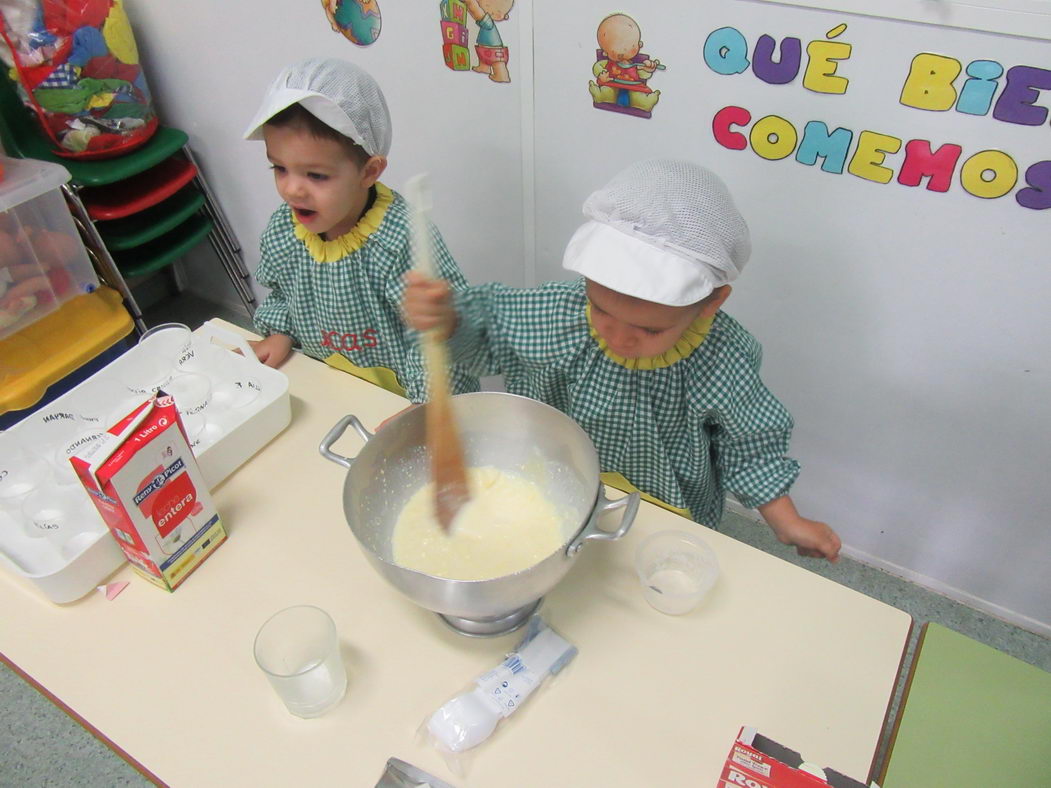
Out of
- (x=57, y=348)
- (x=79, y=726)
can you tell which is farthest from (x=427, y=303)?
(x=57, y=348)

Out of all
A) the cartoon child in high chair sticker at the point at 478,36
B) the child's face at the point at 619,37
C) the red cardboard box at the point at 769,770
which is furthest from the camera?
the cartoon child in high chair sticker at the point at 478,36

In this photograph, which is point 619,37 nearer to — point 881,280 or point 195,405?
point 881,280

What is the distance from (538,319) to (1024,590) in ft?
4.21

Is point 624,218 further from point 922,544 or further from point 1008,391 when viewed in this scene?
point 922,544

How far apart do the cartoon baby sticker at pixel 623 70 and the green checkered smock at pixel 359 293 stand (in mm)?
417

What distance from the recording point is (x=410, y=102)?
1628mm

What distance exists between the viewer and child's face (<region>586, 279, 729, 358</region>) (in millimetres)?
886

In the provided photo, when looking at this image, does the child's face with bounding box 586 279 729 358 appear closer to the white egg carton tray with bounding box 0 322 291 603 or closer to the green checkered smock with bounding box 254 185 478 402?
the green checkered smock with bounding box 254 185 478 402

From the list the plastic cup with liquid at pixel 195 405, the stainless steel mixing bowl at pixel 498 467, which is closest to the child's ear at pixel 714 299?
the stainless steel mixing bowl at pixel 498 467

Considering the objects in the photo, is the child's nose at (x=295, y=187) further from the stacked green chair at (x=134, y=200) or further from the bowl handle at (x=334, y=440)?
the stacked green chair at (x=134, y=200)

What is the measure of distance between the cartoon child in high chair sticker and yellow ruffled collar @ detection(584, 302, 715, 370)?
0.67 metres

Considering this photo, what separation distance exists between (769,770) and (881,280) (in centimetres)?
93

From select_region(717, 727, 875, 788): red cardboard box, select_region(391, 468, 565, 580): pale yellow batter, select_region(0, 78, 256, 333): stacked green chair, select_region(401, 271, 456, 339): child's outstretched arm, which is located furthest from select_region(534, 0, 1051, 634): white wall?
select_region(0, 78, 256, 333): stacked green chair

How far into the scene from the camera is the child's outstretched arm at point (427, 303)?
989 mm
